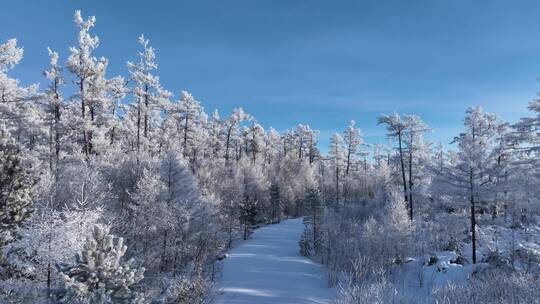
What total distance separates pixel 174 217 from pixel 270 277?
8.04 m

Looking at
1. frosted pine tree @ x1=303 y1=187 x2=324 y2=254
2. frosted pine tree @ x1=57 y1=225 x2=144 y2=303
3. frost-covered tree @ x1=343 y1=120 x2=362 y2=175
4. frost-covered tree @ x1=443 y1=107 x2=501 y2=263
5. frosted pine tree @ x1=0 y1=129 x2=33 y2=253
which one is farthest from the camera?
frost-covered tree @ x1=343 y1=120 x2=362 y2=175

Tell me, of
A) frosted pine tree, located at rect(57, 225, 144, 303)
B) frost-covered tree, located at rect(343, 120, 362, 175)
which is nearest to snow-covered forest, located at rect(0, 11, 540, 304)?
frosted pine tree, located at rect(57, 225, 144, 303)

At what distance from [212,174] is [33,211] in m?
36.8

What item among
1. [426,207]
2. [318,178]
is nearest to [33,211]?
[426,207]

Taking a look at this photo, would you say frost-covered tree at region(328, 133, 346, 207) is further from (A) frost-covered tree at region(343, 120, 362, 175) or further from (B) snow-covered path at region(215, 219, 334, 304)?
(B) snow-covered path at region(215, 219, 334, 304)

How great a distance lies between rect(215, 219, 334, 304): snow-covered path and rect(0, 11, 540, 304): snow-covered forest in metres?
1.23

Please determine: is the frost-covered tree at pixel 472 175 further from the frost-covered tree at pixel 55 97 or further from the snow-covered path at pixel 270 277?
the frost-covered tree at pixel 55 97

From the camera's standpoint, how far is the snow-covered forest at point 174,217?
1148 cm

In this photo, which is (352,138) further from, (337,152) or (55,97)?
(55,97)

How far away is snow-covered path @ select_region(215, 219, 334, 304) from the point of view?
18578 millimetres

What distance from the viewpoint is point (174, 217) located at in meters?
25.3

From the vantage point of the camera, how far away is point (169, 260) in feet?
85.7

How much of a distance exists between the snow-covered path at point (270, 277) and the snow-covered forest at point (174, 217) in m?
1.23

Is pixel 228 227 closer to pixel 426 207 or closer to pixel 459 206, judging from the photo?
pixel 426 207
